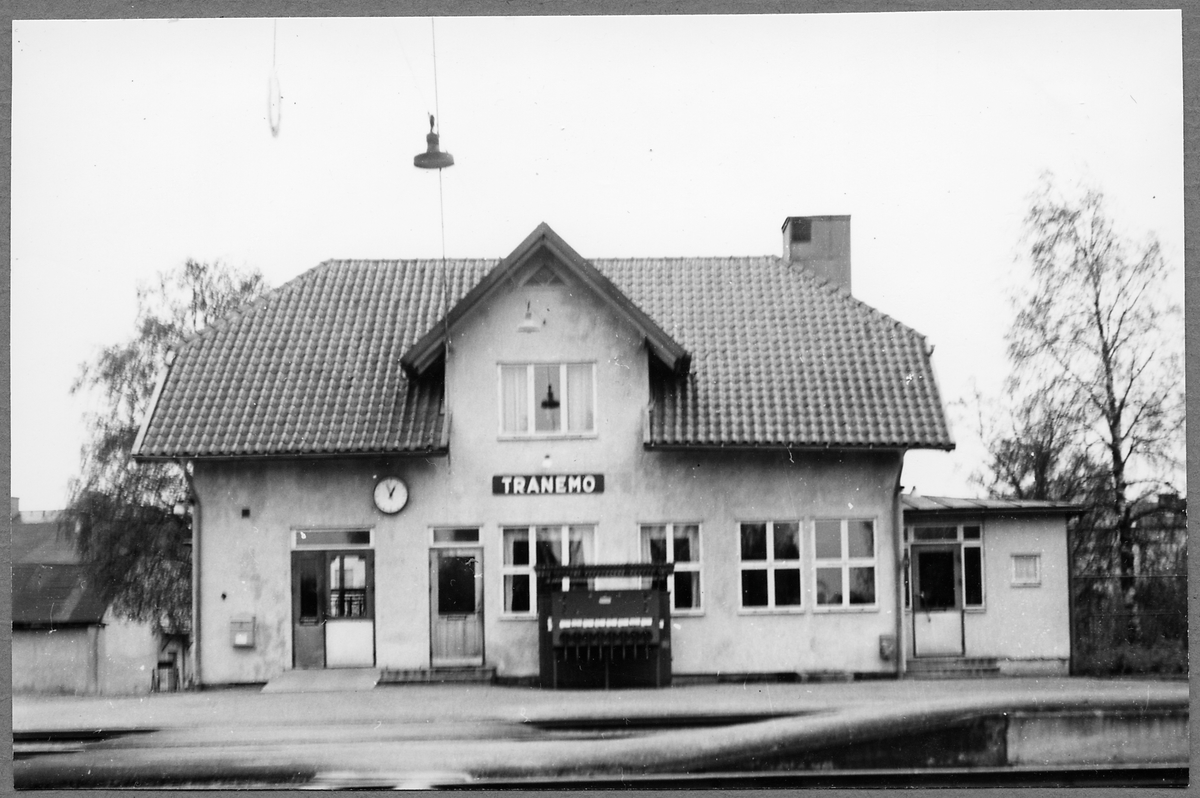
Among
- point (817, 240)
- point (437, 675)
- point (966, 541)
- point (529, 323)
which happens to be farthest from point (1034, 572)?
point (437, 675)

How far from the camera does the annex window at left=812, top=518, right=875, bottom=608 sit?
15.7 m

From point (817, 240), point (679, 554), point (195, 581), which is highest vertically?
point (817, 240)

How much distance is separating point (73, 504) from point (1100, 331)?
14.0 m

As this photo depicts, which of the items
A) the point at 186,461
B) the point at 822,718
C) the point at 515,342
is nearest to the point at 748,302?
the point at 515,342

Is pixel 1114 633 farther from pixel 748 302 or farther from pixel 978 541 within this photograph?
pixel 748 302

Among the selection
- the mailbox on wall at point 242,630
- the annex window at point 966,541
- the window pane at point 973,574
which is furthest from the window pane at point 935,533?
the mailbox on wall at point 242,630

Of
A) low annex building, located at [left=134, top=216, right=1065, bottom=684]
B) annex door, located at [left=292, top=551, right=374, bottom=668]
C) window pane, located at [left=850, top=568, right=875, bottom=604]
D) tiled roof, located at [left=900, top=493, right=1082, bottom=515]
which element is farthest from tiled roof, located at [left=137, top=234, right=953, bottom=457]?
window pane, located at [left=850, top=568, right=875, bottom=604]

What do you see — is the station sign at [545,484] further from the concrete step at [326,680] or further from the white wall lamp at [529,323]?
the concrete step at [326,680]

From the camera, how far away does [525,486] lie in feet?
50.4

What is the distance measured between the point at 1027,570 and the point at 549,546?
6.07 m

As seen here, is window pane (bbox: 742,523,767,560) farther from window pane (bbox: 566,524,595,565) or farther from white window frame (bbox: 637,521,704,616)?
window pane (bbox: 566,524,595,565)

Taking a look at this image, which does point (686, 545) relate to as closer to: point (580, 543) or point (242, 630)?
point (580, 543)

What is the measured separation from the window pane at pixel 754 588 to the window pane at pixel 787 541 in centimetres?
32

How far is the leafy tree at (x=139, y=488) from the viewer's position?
18.7 meters
